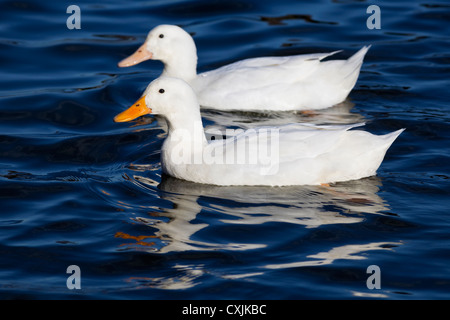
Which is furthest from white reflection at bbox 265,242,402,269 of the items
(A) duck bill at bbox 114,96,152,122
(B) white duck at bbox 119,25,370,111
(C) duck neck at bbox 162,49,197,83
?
(C) duck neck at bbox 162,49,197,83

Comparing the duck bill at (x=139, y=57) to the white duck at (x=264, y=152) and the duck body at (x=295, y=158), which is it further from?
the duck body at (x=295, y=158)

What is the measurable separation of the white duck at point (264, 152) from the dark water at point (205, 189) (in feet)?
0.47

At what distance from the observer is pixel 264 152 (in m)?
7.88

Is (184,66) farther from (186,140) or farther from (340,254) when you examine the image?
(340,254)

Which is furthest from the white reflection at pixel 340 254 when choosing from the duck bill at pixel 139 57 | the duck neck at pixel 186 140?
the duck bill at pixel 139 57

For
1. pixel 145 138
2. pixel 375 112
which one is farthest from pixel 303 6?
pixel 145 138

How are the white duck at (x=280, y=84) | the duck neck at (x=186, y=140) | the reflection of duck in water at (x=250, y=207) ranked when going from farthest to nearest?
the white duck at (x=280, y=84) < the duck neck at (x=186, y=140) < the reflection of duck in water at (x=250, y=207)

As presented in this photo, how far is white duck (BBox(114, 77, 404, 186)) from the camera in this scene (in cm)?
795

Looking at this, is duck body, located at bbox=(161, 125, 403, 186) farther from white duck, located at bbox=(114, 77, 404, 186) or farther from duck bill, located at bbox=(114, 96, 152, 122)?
duck bill, located at bbox=(114, 96, 152, 122)

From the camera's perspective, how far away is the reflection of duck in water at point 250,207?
7203 millimetres

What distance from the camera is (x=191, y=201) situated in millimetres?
7945

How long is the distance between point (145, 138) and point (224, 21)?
4334 millimetres
